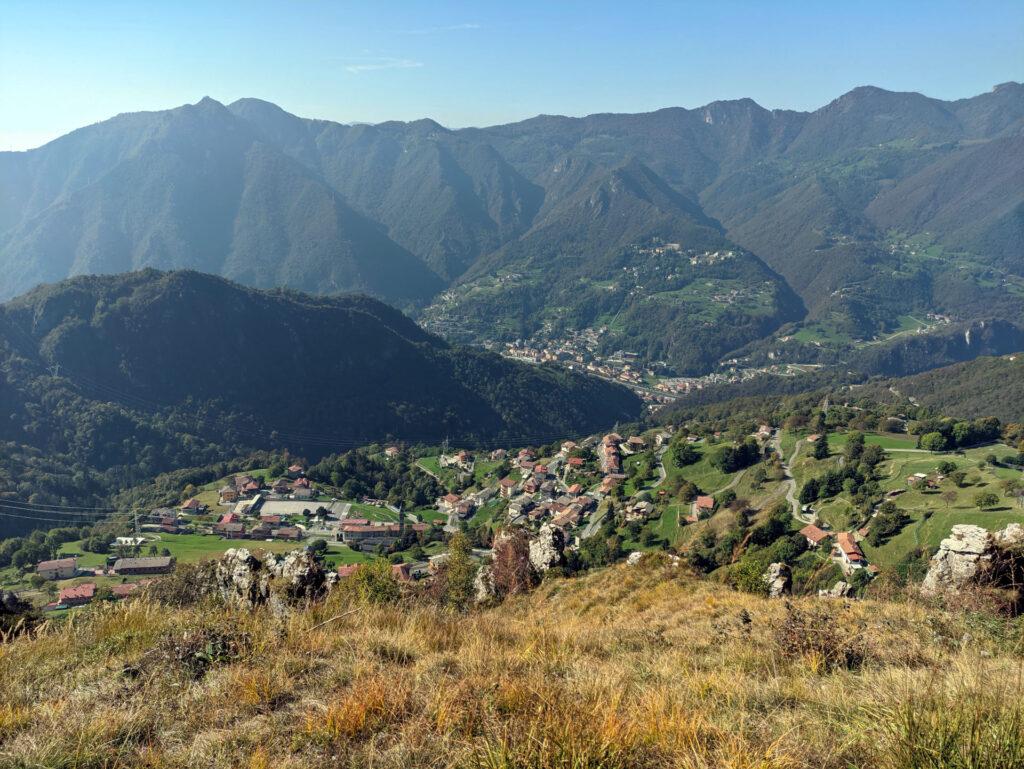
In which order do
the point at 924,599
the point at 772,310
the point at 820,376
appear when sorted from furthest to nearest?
the point at 772,310, the point at 820,376, the point at 924,599

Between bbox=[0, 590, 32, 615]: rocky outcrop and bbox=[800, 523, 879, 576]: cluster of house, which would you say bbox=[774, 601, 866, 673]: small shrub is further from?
bbox=[800, 523, 879, 576]: cluster of house

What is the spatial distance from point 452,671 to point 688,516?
141 feet

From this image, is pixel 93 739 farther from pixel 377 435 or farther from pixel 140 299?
pixel 140 299

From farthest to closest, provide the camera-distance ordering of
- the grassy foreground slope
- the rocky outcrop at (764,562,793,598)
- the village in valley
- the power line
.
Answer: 1. the power line
2. the village in valley
3. the rocky outcrop at (764,562,793,598)
4. the grassy foreground slope

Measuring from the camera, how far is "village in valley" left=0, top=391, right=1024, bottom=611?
30.5 meters

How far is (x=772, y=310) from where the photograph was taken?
618 ft

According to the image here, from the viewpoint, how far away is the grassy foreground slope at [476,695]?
2389mm

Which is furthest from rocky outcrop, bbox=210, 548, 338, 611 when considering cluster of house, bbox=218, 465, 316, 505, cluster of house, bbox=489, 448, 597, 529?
cluster of house, bbox=218, 465, 316, 505

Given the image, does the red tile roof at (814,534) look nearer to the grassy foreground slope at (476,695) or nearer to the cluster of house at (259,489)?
the grassy foreground slope at (476,695)

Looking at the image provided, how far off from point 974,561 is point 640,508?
38058 mm

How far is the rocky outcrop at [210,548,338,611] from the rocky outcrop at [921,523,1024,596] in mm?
9654

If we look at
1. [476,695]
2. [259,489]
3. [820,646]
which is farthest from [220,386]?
[820,646]

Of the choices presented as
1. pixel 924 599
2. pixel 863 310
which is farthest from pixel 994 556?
pixel 863 310

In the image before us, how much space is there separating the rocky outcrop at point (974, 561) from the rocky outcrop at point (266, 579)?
965 cm
